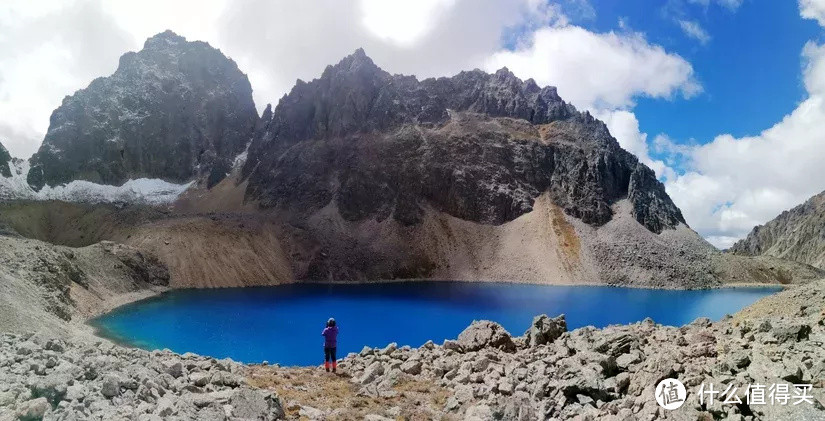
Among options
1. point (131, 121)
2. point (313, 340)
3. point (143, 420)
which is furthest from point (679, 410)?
point (131, 121)

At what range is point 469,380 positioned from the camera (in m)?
17.4

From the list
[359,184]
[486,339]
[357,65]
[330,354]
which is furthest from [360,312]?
[357,65]

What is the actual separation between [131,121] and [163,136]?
9.34m

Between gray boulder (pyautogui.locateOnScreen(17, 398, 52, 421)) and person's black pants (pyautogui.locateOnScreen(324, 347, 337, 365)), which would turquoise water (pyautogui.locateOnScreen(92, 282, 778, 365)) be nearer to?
person's black pants (pyautogui.locateOnScreen(324, 347, 337, 365))

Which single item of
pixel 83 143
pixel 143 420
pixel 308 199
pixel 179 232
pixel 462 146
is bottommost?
pixel 143 420

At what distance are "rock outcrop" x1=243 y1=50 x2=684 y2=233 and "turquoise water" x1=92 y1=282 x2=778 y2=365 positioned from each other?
26.5 m

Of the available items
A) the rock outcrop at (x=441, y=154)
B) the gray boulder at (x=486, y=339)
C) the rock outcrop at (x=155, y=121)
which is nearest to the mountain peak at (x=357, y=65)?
the rock outcrop at (x=441, y=154)

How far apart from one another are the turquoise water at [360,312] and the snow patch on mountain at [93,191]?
75114 millimetres

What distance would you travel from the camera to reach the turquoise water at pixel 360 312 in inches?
1597

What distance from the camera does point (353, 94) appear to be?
13000cm

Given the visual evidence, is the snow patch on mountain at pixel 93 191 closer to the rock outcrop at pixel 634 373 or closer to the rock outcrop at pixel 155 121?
the rock outcrop at pixel 155 121

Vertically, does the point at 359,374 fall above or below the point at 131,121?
below

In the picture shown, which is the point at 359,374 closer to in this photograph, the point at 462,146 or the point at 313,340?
the point at 313,340

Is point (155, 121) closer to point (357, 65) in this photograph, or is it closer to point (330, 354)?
point (357, 65)
